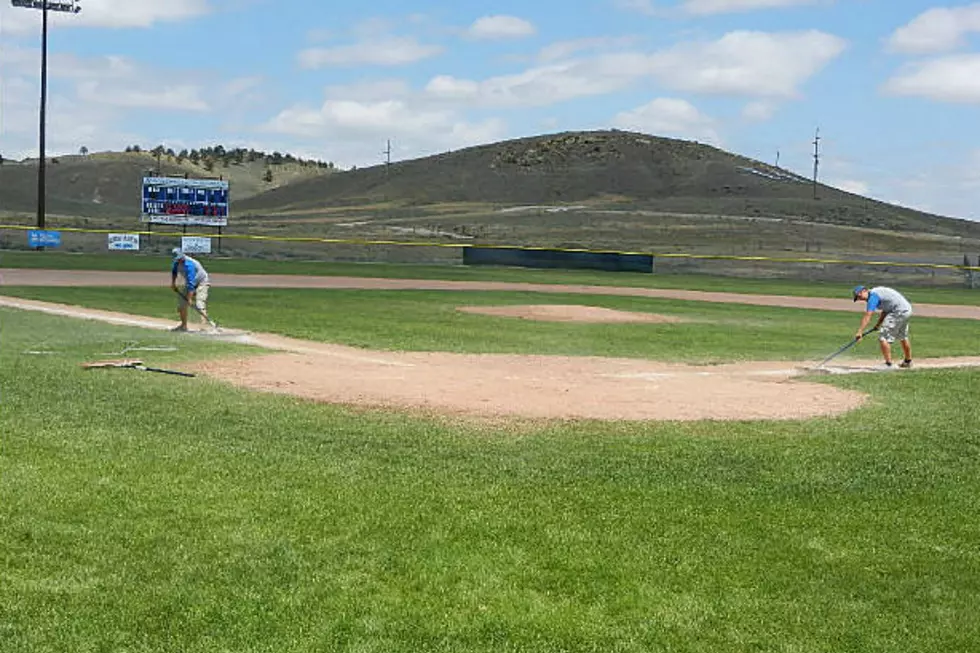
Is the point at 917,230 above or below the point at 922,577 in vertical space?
above

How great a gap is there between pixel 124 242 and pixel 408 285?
21.9m

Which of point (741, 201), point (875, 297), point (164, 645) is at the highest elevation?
point (741, 201)

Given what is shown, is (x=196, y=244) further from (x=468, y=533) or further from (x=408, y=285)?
(x=468, y=533)

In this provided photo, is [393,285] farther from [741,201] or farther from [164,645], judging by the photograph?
[741,201]

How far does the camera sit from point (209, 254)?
2338 inches

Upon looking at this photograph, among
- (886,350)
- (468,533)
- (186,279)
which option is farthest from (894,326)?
(468,533)

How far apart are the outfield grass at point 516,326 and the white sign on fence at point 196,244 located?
22.2 meters

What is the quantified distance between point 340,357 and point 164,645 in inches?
516

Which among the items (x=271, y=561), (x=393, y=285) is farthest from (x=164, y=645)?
(x=393, y=285)

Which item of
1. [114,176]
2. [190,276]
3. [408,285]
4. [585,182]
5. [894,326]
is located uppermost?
[585,182]

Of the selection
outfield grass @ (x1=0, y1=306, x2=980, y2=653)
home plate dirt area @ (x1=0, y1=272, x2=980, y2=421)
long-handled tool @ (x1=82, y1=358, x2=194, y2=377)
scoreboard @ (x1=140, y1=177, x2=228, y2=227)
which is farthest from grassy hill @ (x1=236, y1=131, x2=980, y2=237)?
outfield grass @ (x1=0, y1=306, x2=980, y2=653)

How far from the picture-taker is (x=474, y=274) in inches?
2111

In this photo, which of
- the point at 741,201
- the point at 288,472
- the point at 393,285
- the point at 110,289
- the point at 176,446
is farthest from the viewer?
the point at 741,201

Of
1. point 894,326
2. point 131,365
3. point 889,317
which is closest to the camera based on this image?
point 131,365
